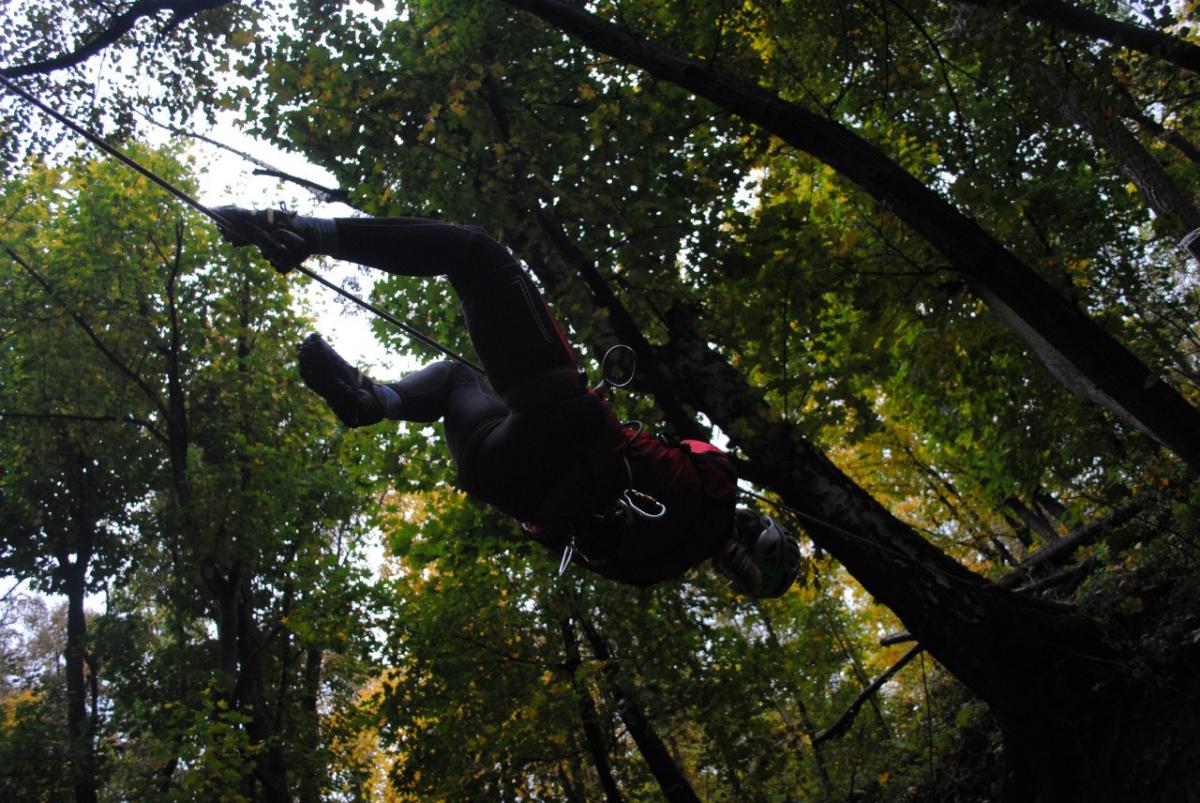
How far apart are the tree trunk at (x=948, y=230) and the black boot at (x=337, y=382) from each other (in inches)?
97.7

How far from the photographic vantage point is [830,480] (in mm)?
5207

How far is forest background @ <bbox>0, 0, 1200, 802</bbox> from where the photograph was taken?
4750 mm

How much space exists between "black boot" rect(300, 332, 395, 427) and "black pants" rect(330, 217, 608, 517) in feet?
1.31

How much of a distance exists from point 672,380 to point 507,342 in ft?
9.02

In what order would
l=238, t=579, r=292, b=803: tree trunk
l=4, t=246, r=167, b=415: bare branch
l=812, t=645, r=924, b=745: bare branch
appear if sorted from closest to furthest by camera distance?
l=812, t=645, r=924, b=745: bare branch
l=238, t=579, r=292, b=803: tree trunk
l=4, t=246, r=167, b=415: bare branch

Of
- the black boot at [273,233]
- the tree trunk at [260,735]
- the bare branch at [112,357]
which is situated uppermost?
the bare branch at [112,357]

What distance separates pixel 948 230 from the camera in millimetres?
4020

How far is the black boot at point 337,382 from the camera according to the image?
319cm

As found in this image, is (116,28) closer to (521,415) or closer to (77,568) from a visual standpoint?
(521,415)

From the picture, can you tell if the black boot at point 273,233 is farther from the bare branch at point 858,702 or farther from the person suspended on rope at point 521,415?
the bare branch at point 858,702

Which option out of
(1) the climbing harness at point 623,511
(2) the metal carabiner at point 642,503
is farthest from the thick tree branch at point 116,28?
(2) the metal carabiner at point 642,503

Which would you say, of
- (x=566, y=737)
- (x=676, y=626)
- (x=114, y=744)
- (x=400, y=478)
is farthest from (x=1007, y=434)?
(x=114, y=744)

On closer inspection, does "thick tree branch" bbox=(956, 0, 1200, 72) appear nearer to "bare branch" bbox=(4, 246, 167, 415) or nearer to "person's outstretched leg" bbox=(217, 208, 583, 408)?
"person's outstretched leg" bbox=(217, 208, 583, 408)

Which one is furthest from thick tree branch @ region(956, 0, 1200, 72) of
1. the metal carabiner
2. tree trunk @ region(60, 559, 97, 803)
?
tree trunk @ region(60, 559, 97, 803)
